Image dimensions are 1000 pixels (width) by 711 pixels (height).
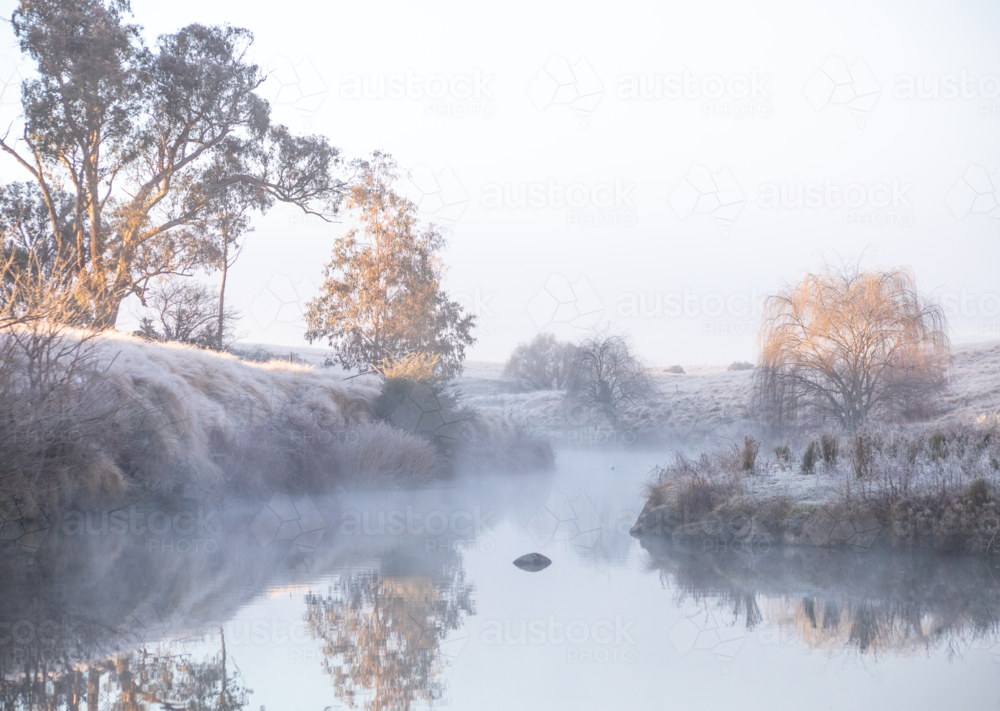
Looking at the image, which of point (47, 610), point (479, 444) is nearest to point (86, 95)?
point (479, 444)

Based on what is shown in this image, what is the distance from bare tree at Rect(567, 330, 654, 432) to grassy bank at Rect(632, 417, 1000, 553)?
20121 mm

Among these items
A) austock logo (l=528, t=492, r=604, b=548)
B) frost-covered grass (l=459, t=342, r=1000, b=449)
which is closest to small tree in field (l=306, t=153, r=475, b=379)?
frost-covered grass (l=459, t=342, r=1000, b=449)

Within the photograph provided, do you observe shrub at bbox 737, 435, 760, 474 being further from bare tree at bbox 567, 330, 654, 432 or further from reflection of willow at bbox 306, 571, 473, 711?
bare tree at bbox 567, 330, 654, 432

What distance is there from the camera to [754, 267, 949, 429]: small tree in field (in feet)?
68.8

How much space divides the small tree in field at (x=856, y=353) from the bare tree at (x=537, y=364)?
26688 millimetres

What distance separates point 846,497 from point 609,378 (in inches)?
924

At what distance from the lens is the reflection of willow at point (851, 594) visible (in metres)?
5.86

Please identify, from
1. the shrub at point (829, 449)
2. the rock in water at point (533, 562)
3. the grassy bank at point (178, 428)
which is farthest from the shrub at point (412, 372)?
the rock in water at point (533, 562)

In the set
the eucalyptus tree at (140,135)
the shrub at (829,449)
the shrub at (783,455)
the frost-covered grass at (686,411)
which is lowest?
the frost-covered grass at (686,411)

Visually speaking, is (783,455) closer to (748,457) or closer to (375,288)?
(748,457)

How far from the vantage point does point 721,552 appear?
31.3 feet

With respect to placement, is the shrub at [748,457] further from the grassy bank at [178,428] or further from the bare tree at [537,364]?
the bare tree at [537,364]

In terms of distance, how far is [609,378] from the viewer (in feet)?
109

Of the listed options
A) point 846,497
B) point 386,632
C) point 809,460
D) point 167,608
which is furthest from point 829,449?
point 167,608
